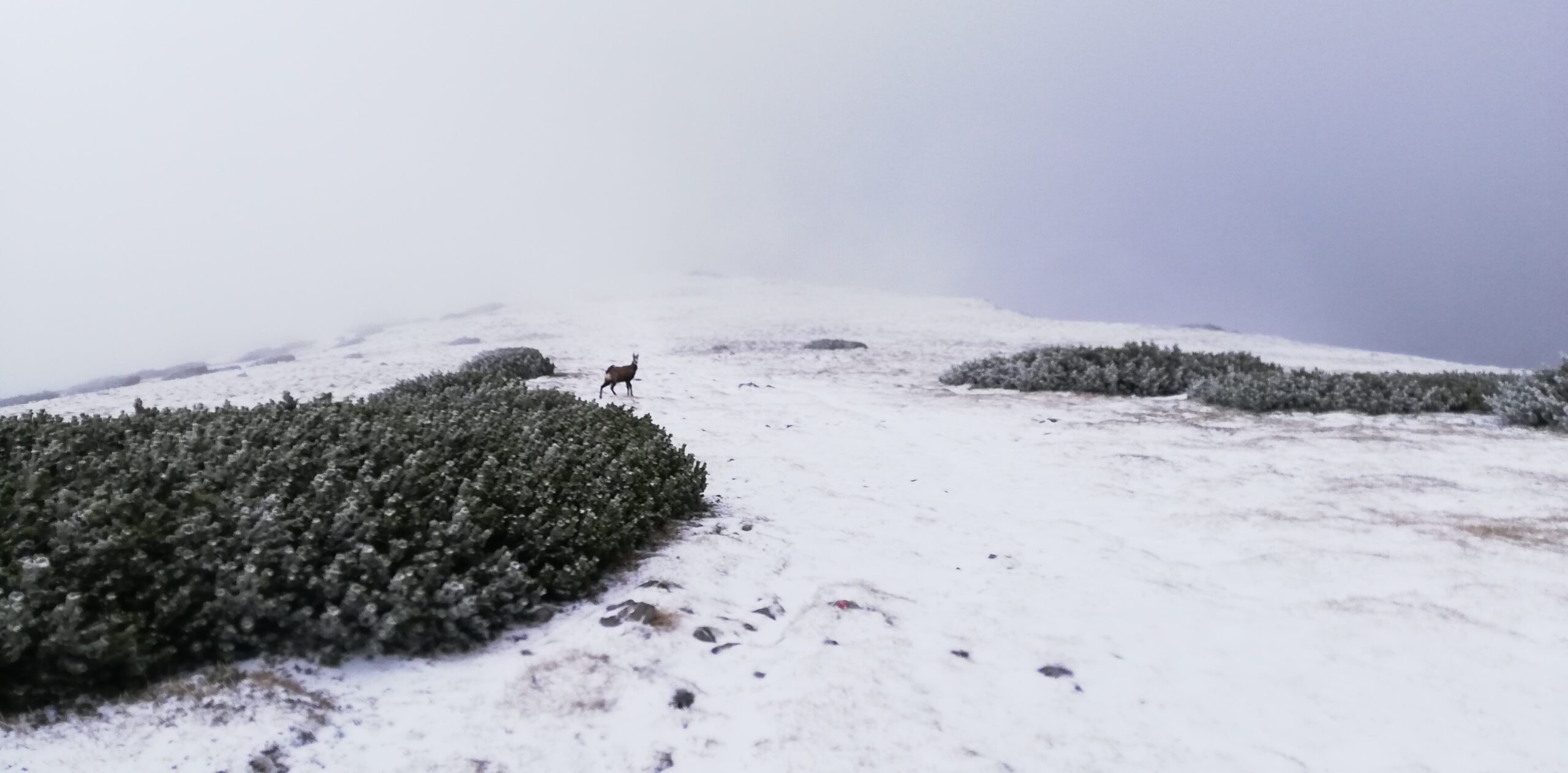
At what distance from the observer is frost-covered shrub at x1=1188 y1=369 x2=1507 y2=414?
1186 cm

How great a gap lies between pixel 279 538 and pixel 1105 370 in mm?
13635

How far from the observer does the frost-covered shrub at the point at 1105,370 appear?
14.8m

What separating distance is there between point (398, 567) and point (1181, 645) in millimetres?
4053

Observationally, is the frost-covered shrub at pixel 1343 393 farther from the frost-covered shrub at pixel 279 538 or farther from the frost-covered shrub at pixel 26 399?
the frost-covered shrub at pixel 26 399

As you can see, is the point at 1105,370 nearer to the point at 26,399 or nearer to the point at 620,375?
the point at 620,375

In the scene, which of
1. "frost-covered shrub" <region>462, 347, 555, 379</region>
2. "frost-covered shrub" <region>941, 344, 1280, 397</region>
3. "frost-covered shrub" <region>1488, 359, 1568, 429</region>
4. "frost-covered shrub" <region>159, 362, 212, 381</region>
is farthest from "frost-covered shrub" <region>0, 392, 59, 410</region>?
"frost-covered shrub" <region>1488, 359, 1568, 429</region>

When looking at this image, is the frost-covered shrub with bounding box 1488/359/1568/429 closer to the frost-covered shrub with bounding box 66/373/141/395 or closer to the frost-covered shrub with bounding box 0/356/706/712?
the frost-covered shrub with bounding box 0/356/706/712

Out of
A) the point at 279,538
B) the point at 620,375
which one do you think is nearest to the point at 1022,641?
the point at 279,538

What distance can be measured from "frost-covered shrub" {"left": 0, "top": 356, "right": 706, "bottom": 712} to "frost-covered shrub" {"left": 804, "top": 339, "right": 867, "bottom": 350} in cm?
1791

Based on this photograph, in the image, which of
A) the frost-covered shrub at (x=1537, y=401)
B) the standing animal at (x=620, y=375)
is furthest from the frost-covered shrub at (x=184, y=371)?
the frost-covered shrub at (x=1537, y=401)

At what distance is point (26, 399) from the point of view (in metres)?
20.4

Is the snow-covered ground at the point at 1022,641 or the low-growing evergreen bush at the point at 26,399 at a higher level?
the snow-covered ground at the point at 1022,641

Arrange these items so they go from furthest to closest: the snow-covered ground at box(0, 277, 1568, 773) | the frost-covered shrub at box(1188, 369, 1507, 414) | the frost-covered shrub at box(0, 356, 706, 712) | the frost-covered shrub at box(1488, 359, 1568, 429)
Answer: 1. the frost-covered shrub at box(1188, 369, 1507, 414)
2. the frost-covered shrub at box(1488, 359, 1568, 429)
3. the frost-covered shrub at box(0, 356, 706, 712)
4. the snow-covered ground at box(0, 277, 1568, 773)

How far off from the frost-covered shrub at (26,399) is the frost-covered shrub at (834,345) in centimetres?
1762
